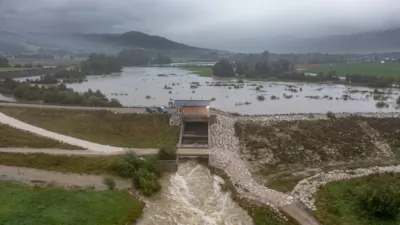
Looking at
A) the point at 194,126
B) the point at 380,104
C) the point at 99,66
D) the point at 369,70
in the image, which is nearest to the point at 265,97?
the point at 380,104

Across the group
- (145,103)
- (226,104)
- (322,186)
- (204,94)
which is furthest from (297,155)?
(204,94)

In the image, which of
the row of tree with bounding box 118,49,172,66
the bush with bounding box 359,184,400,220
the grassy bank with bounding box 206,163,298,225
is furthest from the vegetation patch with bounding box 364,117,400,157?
the row of tree with bounding box 118,49,172,66

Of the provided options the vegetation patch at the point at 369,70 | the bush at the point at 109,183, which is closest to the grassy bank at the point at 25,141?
the bush at the point at 109,183

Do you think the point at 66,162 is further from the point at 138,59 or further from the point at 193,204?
the point at 138,59

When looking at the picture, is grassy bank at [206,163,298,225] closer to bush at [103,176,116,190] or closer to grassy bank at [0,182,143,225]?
grassy bank at [0,182,143,225]

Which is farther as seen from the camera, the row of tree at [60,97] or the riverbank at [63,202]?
the row of tree at [60,97]

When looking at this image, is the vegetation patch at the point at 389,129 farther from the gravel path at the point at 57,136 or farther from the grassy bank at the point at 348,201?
the gravel path at the point at 57,136

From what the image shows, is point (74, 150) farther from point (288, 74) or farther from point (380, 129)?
point (288, 74)
